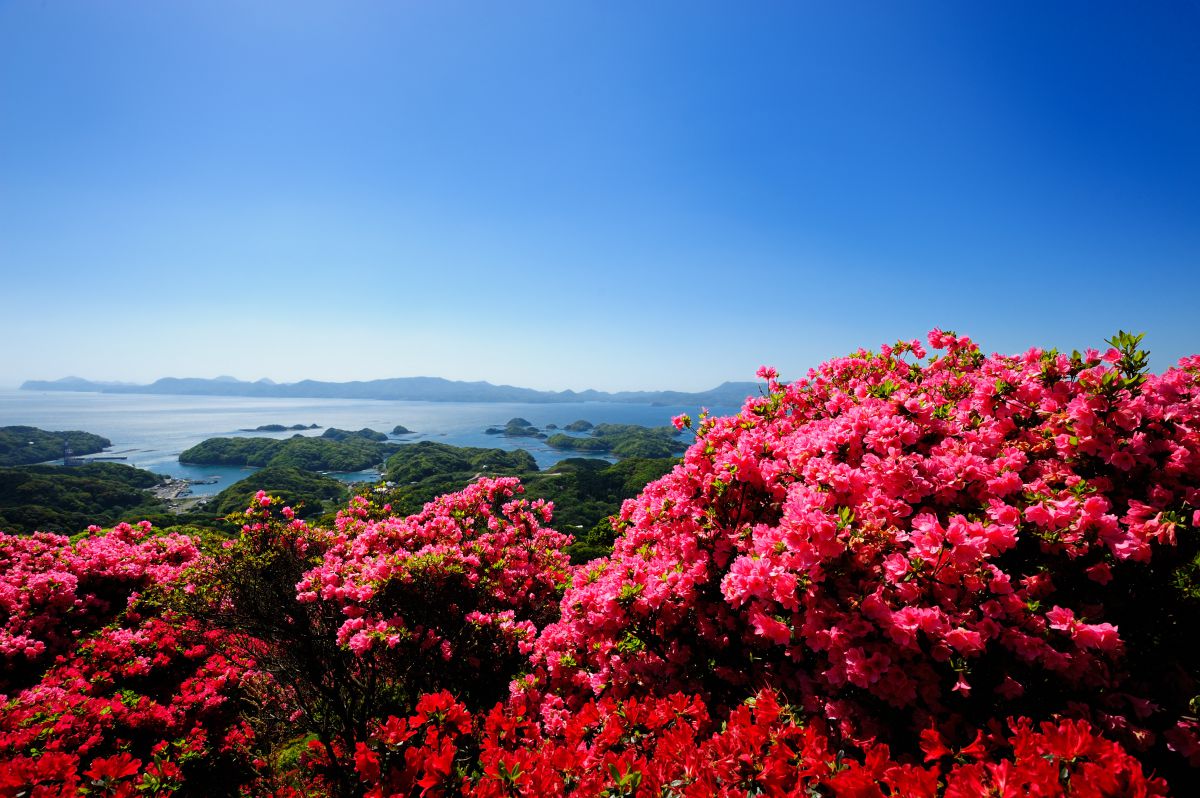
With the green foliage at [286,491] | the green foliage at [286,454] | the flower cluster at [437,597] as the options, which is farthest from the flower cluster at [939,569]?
the green foliage at [286,454]

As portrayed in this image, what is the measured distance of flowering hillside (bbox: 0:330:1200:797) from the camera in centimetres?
295

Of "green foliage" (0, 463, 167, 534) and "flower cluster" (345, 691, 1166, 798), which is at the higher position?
"flower cluster" (345, 691, 1166, 798)

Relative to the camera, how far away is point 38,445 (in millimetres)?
110312

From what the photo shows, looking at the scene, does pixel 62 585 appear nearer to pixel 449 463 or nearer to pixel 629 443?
pixel 449 463

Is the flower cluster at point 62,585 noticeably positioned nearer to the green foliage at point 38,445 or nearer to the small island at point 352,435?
the small island at point 352,435

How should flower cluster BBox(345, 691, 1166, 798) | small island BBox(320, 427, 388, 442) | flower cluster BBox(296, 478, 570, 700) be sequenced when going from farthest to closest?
small island BBox(320, 427, 388, 442)
flower cluster BBox(296, 478, 570, 700)
flower cluster BBox(345, 691, 1166, 798)

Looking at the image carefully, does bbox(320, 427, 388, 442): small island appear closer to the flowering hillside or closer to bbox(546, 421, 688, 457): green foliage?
bbox(546, 421, 688, 457): green foliage

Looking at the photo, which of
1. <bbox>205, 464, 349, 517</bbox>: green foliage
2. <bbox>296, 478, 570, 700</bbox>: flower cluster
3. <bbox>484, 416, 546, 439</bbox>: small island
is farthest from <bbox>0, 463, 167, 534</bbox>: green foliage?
<bbox>484, 416, 546, 439</bbox>: small island

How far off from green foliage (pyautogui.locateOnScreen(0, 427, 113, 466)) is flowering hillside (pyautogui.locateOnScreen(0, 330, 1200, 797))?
14743 cm

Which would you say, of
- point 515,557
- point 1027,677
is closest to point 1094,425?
point 1027,677

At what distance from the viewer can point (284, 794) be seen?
5301mm

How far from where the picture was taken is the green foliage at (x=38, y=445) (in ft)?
339

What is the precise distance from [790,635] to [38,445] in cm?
16991

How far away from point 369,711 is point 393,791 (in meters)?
3.99
